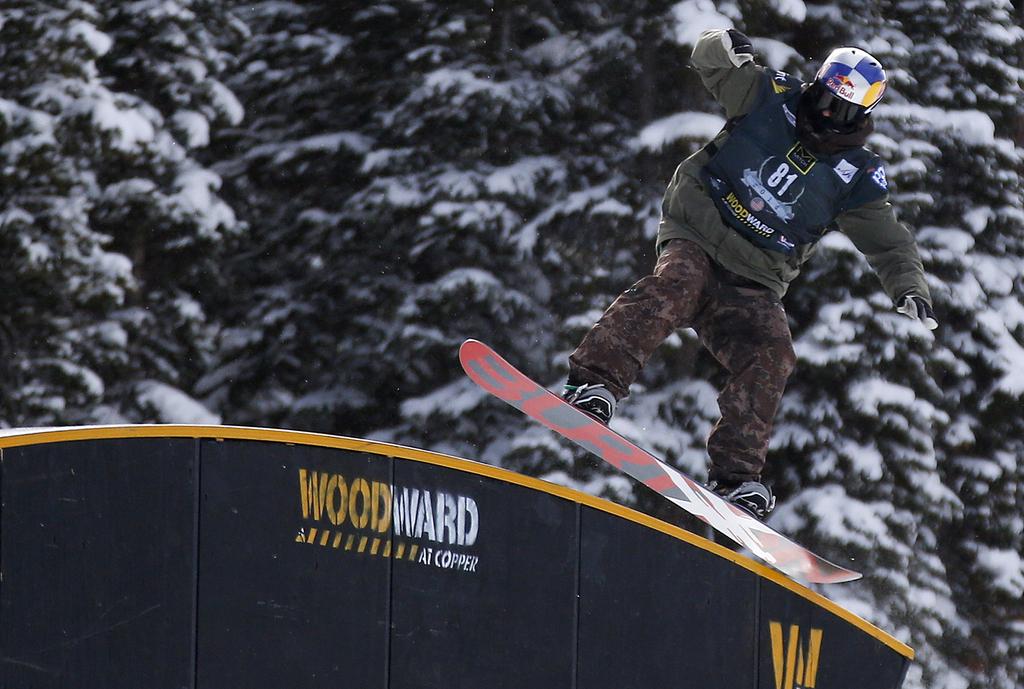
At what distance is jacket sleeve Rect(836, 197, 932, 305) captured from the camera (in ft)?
15.8

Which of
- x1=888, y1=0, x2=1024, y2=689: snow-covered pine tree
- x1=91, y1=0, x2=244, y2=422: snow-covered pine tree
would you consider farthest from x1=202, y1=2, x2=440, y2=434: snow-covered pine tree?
x1=888, y1=0, x2=1024, y2=689: snow-covered pine tree

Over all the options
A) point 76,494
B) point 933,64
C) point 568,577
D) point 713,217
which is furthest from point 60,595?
point 933,64

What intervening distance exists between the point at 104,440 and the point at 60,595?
1.68 feet

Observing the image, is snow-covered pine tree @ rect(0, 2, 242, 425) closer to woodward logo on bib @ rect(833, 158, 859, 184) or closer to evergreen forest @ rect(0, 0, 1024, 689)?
evergreen forest @ rect(0, 0, 1024, 689)

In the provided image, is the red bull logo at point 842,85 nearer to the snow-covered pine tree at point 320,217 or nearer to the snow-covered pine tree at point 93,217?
the snow-covered pine tree at point 320,217

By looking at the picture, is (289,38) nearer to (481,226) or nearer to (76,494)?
(481,226)

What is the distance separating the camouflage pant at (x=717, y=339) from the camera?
4727 mm

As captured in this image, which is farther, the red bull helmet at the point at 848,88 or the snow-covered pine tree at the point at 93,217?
the snow-covered pine tree at the point at 93,217

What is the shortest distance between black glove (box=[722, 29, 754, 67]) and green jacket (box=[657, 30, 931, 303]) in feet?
0.09

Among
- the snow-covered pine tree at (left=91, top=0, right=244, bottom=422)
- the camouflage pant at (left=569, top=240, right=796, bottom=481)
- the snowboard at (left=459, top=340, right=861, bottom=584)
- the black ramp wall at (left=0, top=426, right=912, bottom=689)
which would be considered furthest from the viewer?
the snow-covered pine tree at (left=91, top=0, right=244, bottom=422)

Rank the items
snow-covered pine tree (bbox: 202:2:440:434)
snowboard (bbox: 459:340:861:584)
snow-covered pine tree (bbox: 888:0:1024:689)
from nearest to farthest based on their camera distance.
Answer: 1. snowboard (bbox: 459:340:861:584)
2. snow-covered pine tree (bbox: 888:0:1024:689)
3. snow-covered pine tree (bbox: 202:2:440:434)

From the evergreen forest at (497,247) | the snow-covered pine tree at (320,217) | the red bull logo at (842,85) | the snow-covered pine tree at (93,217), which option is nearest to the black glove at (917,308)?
the red bull logo at (842,85)

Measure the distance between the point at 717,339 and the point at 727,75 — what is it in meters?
1.03

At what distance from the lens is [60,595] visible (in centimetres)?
405
